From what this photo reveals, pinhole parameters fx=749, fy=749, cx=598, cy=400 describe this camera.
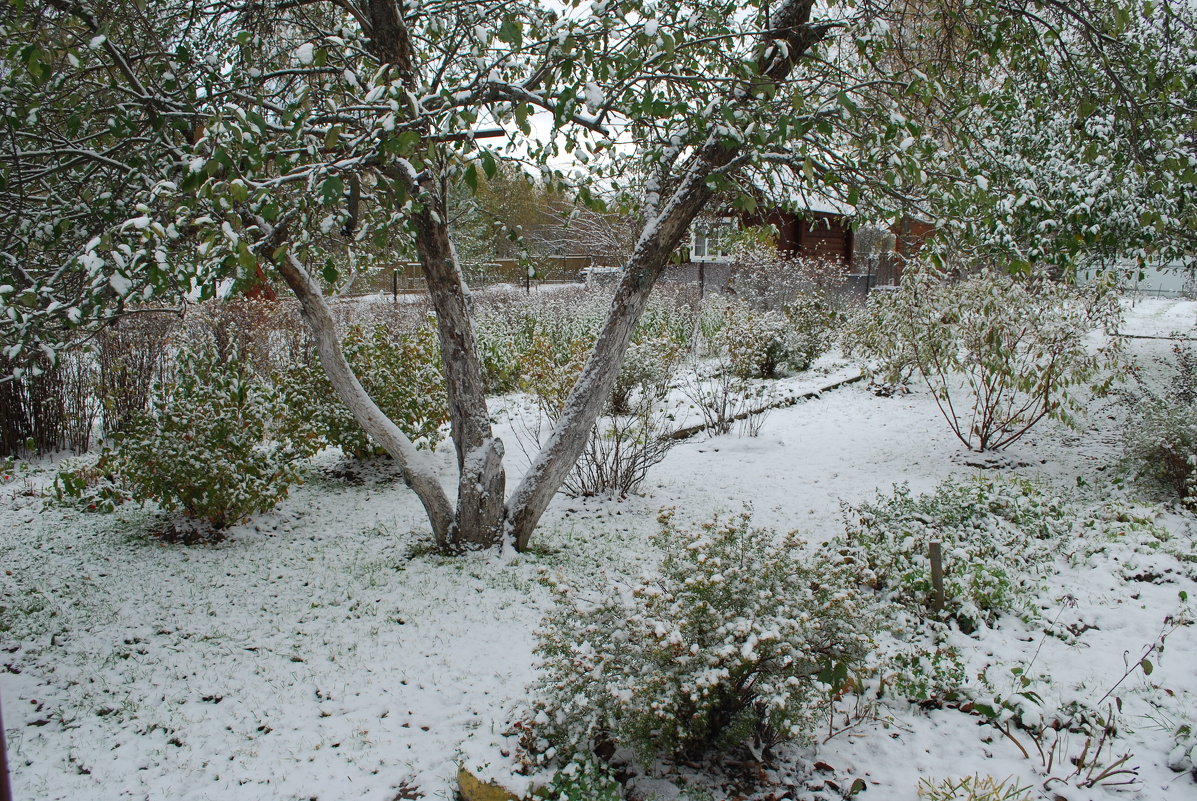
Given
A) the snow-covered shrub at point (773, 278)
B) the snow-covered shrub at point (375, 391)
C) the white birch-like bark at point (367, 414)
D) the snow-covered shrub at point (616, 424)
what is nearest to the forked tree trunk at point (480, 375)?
the white birch-like bark at point (367, 414)

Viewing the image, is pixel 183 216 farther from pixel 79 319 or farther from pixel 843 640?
pixel 843 640

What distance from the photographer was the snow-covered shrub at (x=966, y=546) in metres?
3.73

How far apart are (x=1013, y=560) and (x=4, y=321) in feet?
15.9

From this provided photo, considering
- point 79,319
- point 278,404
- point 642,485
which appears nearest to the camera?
point 79,319

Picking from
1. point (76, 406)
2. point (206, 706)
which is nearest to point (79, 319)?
point (206, 706)

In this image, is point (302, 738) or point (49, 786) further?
point (302, 738)

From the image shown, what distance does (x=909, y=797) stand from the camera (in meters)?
2.54

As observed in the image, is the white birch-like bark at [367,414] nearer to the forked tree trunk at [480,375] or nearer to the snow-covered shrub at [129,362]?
the forked tree trunk at [480,375]

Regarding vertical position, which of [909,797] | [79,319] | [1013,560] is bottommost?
[909,797]

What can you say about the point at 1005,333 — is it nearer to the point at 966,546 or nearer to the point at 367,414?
the point at 966,546

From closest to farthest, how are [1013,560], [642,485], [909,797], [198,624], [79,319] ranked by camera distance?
[909,797], [79,319], [198,624], [1013,560], [642,485]

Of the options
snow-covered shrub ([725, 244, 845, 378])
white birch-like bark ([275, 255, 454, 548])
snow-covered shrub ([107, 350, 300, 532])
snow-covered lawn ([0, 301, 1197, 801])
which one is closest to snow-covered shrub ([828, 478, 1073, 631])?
snow-covered lawn ([0, 301, 1197, 801])

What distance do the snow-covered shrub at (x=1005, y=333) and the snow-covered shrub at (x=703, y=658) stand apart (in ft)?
14.0

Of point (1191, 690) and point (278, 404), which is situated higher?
point (278, 404)
